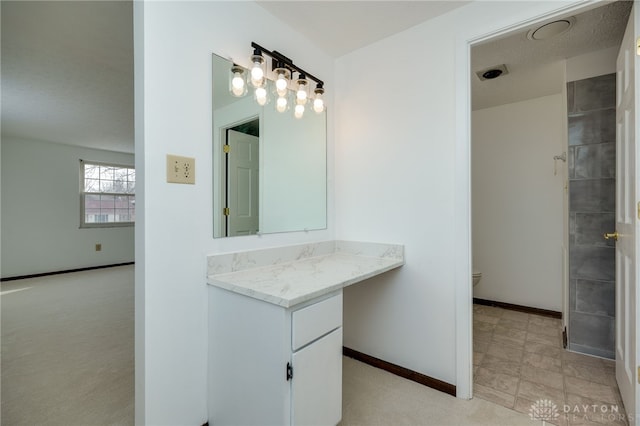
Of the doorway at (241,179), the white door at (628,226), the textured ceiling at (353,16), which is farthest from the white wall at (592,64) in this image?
the doorway at (241,179)

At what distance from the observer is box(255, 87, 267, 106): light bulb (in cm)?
169

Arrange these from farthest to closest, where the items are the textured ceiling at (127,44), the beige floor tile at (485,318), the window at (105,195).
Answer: the window at (105,195) < the beige floor tile at (485,318) < the textured ceiling at (127,44)

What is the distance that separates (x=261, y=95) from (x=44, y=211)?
17.1 feet

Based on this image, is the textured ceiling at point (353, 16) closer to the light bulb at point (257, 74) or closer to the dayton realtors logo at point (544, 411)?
the light bulb at point (257, 74)

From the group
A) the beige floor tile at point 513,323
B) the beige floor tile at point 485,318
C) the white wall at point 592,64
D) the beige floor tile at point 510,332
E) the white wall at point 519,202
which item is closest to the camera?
the white wall at point 592,64

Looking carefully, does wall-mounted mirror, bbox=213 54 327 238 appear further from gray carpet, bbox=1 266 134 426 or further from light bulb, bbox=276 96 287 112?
gray carpet, bbox=1 266 134 426

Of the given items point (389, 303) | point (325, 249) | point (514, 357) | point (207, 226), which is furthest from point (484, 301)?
point (207, 226)

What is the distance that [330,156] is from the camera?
7.37 feet

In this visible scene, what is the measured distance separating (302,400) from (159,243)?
0.87 meters

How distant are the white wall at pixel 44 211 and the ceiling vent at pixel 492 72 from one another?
6116 millimetres

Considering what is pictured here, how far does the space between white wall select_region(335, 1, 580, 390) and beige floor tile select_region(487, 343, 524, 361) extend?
2.33ft

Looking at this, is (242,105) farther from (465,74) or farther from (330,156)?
(465,74)

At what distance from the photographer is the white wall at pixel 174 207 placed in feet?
4.06

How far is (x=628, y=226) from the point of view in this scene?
1.47m
